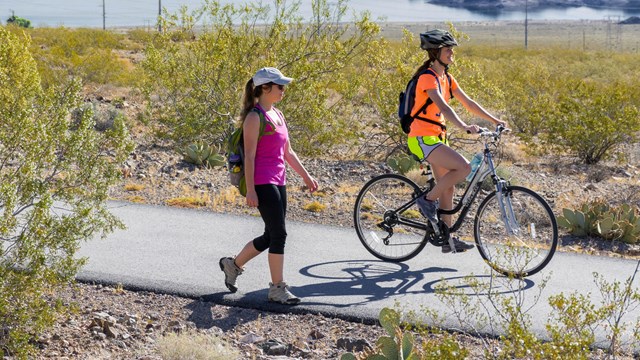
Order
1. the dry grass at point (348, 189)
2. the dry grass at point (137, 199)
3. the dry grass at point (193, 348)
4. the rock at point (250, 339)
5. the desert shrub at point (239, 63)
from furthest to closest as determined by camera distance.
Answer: the desert shrub at point (239, 63)
the dry grass at point (348, 189)
the dry grass at point (137, 199)
the rock at point (250, 339)
the dry grass at point (193, 348)

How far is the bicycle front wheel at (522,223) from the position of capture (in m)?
7.86

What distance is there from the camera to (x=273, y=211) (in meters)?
7.11

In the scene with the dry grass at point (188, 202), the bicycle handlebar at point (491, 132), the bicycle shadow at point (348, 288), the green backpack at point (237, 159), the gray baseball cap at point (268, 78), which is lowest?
the bicycle shadow at point (348, 288)

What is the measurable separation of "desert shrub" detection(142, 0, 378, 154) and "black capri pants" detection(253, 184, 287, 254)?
7698 millimetres

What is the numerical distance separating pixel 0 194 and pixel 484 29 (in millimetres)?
151663

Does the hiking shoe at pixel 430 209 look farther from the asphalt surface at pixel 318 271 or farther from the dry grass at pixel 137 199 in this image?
the dry grass at pixel 137 199

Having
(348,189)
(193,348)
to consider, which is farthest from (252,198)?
(348,189)

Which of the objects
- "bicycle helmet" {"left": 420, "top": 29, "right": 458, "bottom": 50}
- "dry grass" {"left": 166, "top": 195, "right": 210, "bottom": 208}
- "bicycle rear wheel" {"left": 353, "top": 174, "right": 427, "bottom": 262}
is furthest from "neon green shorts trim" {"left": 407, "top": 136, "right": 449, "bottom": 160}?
"dry grass" {"left": 166, "top": 195, "right": 210, "bottom": 208}

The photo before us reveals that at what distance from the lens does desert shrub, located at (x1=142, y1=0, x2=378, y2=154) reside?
14938 mm

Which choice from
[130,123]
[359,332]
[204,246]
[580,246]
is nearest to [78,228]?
[359,332]

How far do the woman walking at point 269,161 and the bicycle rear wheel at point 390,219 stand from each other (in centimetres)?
153

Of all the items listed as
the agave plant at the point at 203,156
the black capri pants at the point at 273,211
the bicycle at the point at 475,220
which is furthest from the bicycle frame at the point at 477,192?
the agave plant at the point at 203,156

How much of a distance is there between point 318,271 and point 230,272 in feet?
3.21

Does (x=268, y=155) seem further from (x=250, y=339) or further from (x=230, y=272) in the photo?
(x=250, y=339)
